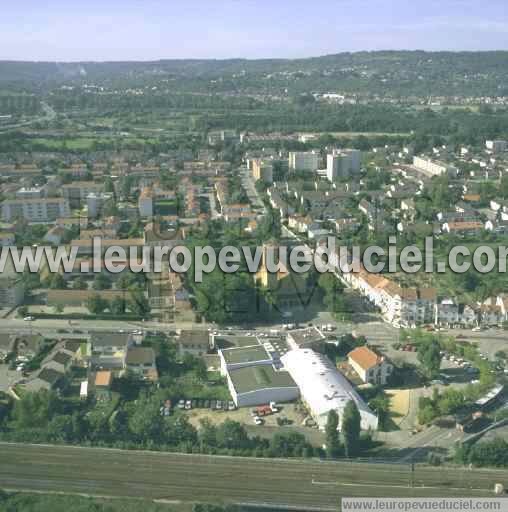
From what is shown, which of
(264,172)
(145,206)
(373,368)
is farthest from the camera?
(264,172)

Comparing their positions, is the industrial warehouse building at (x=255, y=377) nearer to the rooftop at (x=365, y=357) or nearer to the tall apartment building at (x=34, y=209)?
the rooftop at (x=365, y=357)

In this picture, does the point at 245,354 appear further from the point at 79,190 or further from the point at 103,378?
the point at 79,190

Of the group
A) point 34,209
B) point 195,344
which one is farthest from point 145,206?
point 195,344

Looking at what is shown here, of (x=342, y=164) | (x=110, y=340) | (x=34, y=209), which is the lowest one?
(x=110, y=340)

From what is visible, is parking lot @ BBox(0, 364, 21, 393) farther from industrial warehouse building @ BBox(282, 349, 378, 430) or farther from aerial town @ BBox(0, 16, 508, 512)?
industrial warehouse building @ BBox(282, 349, 378, 430)

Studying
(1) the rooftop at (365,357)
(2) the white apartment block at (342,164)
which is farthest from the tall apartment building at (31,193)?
(1) the rooftop at (365,357)

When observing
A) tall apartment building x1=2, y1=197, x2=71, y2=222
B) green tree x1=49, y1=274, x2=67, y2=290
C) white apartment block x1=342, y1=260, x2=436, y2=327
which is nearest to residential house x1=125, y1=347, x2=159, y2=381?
green tree x1=49, y1=274, x2=67, y2=290

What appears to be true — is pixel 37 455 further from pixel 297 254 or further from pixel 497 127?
pixel 497 127
